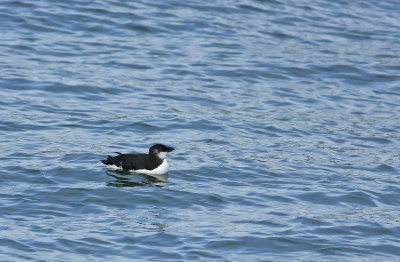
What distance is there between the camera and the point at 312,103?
19656mm

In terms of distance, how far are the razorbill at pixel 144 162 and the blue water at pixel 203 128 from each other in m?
0.19

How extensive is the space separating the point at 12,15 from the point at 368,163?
484 inches

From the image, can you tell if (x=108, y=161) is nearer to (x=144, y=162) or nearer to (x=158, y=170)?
(x=144, y=162)

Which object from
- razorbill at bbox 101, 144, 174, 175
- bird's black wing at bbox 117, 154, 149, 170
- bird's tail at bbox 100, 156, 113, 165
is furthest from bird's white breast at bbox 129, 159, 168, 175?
bird's tail at bbox 100, 156, 113, 165

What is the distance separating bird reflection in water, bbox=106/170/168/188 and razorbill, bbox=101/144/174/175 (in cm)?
7

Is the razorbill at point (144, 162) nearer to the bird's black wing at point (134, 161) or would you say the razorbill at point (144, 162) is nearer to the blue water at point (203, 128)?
the bird's black wing at point (134, 161)

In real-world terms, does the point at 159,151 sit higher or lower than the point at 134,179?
higher

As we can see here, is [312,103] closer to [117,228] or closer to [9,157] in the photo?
[9,157]

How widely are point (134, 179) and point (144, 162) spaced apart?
0.32 meters

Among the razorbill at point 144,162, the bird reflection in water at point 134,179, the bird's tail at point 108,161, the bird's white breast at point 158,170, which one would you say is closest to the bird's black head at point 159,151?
the razorbill at point 144,162

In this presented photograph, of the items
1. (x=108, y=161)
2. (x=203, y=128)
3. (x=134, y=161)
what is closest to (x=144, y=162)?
(x=134, y=161)

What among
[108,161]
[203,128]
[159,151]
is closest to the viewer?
[108,161]

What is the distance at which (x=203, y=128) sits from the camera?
17.3 metres

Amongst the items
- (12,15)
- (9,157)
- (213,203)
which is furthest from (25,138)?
(12,15)
